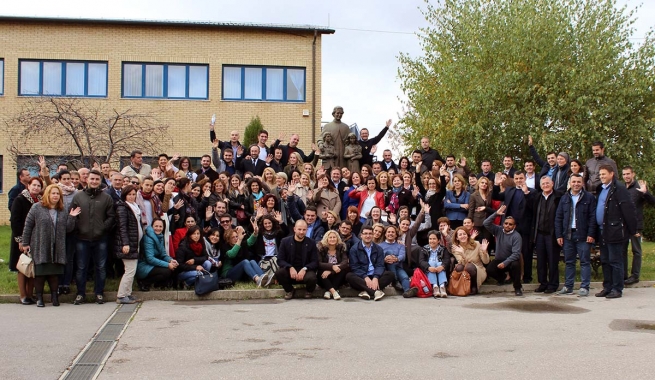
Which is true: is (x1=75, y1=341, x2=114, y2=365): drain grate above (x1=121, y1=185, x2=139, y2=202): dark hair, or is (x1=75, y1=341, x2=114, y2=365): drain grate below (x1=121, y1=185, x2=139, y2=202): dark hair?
below

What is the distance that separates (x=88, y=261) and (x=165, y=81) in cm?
1843

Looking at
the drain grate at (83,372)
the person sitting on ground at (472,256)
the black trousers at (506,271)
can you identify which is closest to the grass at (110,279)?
the black trousers at (506,271)

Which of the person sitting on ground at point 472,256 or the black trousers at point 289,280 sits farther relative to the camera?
the person sitting on ground at point 472,256

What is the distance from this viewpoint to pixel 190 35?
94.8 feet

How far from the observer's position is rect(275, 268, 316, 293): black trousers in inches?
468

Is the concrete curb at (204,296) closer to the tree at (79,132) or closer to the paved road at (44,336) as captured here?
the paved road at (44,336)

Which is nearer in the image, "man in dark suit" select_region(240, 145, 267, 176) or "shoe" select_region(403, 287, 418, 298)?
"shoe" select_region(403, 287, 418, 298)

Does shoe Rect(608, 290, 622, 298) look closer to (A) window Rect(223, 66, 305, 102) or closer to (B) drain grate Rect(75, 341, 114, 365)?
(B) drain grate Rect(75, 341, 114, 365)

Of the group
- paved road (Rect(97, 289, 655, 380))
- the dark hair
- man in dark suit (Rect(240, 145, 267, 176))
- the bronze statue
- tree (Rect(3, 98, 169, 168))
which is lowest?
paved road (Rect(97, 289, 655, 380))

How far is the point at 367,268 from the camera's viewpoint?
1248 cm

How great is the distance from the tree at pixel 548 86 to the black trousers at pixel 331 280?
1206 centimetres

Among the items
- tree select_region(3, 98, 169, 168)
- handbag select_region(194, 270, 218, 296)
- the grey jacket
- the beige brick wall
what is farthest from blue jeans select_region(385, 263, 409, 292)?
the beige brick wall

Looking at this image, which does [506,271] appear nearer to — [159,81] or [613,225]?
[613,225]

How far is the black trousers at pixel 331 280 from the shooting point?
1219 cm
